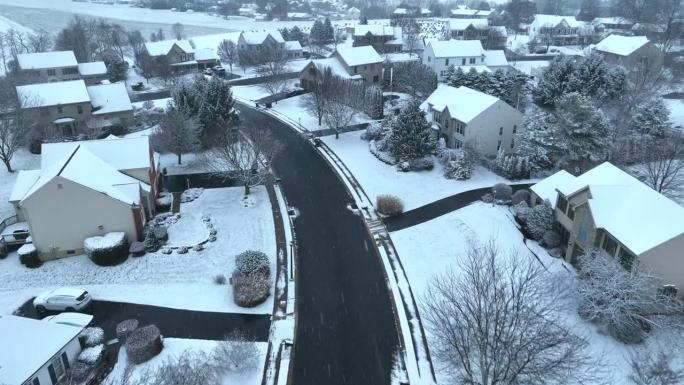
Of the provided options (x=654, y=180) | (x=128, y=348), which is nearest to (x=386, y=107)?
(x=654, y=180)

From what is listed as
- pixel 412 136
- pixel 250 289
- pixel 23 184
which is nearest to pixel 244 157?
pixel 412 136

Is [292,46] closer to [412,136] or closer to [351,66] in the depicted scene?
[351,66]

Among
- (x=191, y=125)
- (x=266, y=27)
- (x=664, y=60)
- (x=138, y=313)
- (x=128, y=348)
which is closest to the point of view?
(x=128, y=348)

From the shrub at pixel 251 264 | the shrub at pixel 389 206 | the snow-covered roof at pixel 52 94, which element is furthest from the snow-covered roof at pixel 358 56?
the shrub at pixel 251 264

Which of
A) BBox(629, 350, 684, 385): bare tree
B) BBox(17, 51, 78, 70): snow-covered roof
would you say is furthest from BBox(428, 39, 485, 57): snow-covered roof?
BBox(629, 350, 684, 385): bare tree

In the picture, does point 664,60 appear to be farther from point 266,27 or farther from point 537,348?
point 266,27

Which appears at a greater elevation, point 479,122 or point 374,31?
point 374,31
